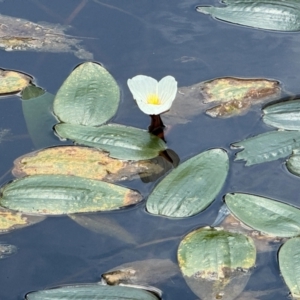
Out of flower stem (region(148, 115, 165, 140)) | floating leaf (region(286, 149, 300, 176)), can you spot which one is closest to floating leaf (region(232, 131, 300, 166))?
floating leaf (region(286, 149, 300, 176))

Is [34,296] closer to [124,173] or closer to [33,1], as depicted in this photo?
[124,173]

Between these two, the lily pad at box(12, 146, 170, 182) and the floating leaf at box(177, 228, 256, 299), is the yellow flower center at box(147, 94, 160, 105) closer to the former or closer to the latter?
the lily pad at box(12, 146, 170, 182)

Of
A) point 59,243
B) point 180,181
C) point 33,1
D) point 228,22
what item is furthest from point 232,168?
point 33,1

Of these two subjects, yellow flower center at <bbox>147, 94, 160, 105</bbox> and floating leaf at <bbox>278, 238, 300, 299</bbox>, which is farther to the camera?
yellow flower center at <bbox>147, 94, 160, 105</bbox>

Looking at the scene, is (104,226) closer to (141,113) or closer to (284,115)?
(141,113)


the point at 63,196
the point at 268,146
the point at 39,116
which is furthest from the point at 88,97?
the point at 268,146

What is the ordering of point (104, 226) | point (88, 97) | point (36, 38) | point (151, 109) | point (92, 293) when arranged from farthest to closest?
point (36, 38)
point (88, 97)
point (151, 109)
point (104, 226)
point (92, 293)

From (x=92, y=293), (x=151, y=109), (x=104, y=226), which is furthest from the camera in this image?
(x=151, y=109)
